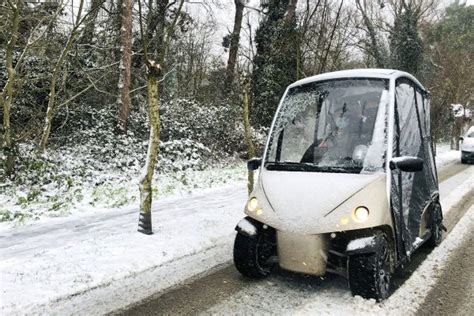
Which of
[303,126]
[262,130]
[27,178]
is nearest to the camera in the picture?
[303,126]

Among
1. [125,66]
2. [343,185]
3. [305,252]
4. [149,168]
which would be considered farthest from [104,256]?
[125,66]

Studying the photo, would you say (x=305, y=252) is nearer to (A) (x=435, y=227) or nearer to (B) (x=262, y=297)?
(B) (x=262, y=297)

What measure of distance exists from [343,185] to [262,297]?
4.07ft

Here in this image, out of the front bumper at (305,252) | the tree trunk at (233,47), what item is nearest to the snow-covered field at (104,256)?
the front bumper at (305,252)

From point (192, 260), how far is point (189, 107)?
1134 cm

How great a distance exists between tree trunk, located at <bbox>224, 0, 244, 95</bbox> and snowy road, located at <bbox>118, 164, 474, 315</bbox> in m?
16.8

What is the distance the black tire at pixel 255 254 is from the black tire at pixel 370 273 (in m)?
0.84

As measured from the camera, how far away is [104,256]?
5.08 meters

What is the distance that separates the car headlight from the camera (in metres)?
3.81

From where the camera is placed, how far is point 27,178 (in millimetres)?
9805

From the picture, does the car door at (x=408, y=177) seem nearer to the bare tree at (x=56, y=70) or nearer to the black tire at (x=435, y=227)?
the black tire at (x=435, y=227)

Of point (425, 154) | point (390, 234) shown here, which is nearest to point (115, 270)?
point (390, 234)

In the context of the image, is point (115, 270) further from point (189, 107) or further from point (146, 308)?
point (189, 107)

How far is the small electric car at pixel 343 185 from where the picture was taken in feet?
12.6
